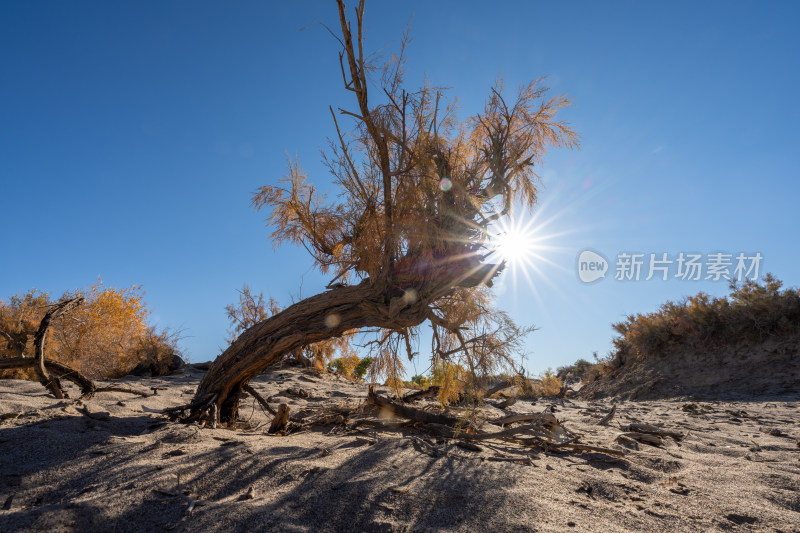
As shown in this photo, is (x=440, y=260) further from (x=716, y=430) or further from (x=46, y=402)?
(x=46, y=402)

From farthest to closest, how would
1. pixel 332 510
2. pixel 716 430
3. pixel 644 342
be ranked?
pixel 644 342, pixel 716 430, pixel 332 510

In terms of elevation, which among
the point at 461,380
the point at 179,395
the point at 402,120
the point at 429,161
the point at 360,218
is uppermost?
the point at 402,120

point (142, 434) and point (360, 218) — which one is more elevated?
point (360, 218)

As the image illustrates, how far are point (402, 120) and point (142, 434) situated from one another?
406cm

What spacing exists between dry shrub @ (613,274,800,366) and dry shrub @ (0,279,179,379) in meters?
13.1

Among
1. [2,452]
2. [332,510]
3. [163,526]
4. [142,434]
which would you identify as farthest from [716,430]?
[2,452]

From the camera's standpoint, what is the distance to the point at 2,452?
2.89 metres

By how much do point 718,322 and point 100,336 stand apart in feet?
51.1

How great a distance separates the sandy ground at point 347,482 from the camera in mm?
2127

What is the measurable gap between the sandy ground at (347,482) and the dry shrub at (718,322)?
6494mm

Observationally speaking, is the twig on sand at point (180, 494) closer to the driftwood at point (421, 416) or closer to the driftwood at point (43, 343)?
the driftwood at point (421, 416)

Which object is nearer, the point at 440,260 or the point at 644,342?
the point at 440,260

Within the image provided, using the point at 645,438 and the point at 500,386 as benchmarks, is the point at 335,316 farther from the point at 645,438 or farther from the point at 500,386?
the point at 645,438

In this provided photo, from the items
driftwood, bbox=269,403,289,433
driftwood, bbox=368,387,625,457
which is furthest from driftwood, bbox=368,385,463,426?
driftwood, bbox=269,403,289,433
